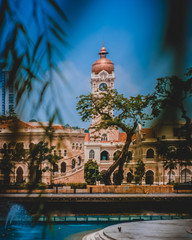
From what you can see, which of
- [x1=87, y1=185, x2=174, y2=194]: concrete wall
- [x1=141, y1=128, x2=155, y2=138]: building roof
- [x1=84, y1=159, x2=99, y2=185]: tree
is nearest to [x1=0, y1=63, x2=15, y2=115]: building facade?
[x1=141, y1=128, x2=155, y2=138]: building roof

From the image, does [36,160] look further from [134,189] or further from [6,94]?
[134,189]

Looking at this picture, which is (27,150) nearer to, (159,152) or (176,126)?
(176,126)

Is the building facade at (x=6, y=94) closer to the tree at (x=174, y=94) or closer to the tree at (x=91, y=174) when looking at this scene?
the tree at (x=174, y=94)

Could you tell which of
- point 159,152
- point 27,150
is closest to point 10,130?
point 27,150

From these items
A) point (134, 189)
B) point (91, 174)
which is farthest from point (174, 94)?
point (91, 174)

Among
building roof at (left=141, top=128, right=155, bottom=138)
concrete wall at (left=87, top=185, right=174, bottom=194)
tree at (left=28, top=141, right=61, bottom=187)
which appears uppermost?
building roof at (left=141, top=128, right=155, bottom=138)

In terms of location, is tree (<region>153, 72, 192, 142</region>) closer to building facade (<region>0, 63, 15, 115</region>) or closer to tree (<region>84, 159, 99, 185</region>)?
building facade (<region>0, 63, 15, 115</region>)

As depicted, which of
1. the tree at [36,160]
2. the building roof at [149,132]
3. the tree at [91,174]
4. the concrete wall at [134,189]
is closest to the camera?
the tree at [36,160]

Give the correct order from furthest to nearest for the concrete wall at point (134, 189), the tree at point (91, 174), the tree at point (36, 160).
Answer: the tree at point (91, 174)
the concrete wall at point (134, 189)
the tree at point (36, 160)

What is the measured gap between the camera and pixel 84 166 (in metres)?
40.1

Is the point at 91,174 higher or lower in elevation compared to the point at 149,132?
lower

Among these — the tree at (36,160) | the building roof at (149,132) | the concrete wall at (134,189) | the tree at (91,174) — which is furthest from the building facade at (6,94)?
the tree at (91,174)

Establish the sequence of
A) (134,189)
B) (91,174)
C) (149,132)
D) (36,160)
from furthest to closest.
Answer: (91,174)
(134,189)
(149,132)
(36,160)

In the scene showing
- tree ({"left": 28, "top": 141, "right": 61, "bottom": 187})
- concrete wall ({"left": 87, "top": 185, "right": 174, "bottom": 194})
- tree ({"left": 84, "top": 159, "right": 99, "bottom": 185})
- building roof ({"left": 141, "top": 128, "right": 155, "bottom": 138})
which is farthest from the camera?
tree ({"left": 84, "top": 159, "right": 99, "bottom": 185})
